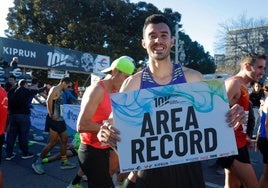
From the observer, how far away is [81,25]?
29.1m

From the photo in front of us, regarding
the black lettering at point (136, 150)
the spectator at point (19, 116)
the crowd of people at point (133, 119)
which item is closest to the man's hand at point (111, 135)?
the crowd of people at point (133, 119)

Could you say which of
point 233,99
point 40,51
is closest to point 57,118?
point 233,99

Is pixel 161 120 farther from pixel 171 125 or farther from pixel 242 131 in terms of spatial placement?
pixel 242 131

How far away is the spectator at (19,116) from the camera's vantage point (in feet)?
25.6

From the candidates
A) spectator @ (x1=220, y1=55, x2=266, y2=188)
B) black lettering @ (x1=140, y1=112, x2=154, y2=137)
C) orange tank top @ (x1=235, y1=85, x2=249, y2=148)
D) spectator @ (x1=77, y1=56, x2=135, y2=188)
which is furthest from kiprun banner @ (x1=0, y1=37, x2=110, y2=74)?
black lettering @ (x1=140, y1=112, x2=154, y2=137)

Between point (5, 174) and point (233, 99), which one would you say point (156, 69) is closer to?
point (233, 99)

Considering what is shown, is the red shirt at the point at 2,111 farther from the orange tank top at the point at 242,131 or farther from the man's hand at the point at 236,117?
the man's hand at the point at 236,117

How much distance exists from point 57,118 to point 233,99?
4.18 meters

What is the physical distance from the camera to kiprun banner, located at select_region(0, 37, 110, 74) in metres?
15.9

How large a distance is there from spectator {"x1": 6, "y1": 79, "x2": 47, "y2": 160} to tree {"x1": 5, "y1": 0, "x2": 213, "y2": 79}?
21007 millimetres

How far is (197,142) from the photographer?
7.09 ft

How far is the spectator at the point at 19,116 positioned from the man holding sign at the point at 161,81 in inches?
233

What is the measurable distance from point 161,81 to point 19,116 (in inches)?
246

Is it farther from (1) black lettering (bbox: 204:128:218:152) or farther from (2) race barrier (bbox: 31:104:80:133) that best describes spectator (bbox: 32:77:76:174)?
(1) black lettering (bbox: 204:128:218:152)
